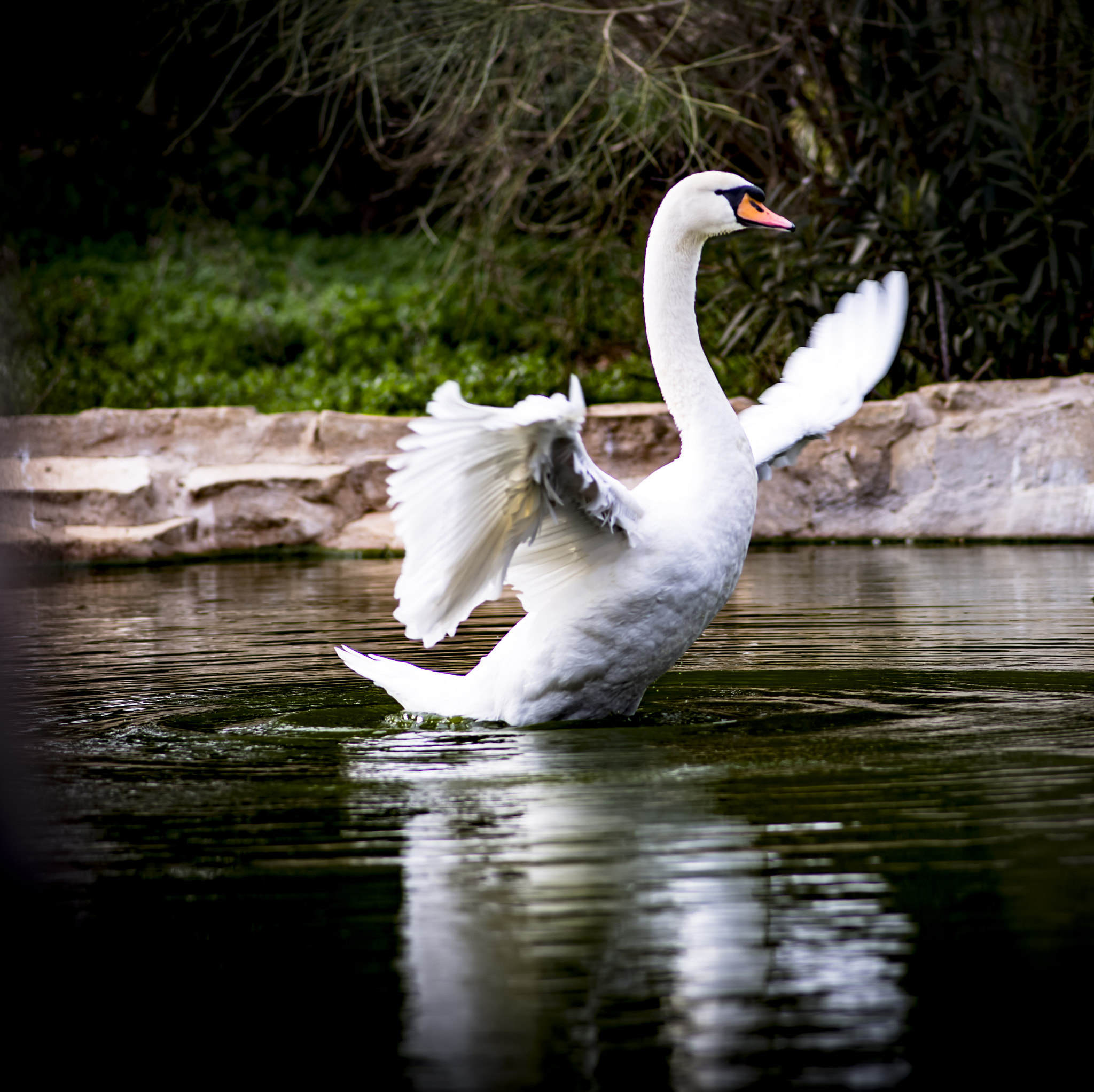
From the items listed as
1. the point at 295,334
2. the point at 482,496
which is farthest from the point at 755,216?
the point at 295,334

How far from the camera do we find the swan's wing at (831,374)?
5.02m

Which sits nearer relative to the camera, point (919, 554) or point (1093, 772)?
point (1093, 772)

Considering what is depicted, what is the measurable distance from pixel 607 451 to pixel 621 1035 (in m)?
8.65

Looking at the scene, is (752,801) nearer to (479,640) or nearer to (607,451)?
(479,640)

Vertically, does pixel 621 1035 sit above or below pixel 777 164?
below

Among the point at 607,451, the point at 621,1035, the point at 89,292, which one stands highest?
the point at 89,292

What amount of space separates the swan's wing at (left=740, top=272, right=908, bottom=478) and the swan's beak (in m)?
0.63

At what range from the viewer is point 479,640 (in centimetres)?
657

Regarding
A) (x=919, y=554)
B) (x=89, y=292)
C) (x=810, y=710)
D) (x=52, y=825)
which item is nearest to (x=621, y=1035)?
(x=52, y=825)

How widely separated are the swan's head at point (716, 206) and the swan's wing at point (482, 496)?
930 millimetres

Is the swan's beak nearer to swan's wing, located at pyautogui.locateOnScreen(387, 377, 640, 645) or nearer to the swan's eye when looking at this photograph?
the swan's eye

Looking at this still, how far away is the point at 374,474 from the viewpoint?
10883mm

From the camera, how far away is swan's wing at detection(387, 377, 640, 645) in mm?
3428

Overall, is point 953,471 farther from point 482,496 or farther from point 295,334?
point 482,496
